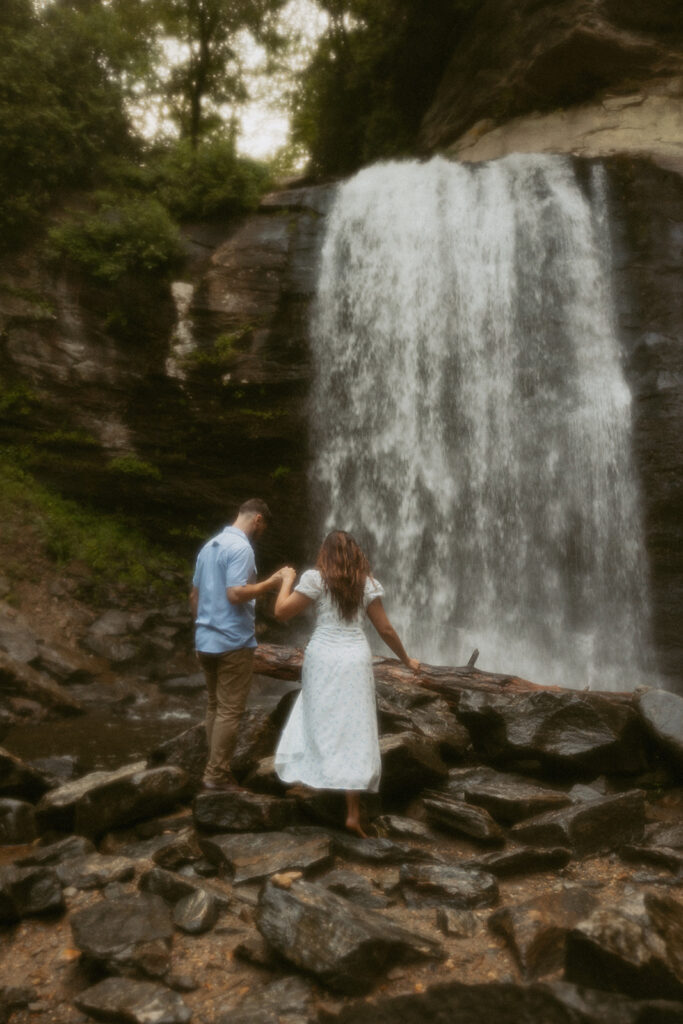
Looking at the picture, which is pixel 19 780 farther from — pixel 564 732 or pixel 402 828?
pixel 564 732

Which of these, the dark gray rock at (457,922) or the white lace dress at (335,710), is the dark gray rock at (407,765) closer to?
the white lace dress at (335,710)

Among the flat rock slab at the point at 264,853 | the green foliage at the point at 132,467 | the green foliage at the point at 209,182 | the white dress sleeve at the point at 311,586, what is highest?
the green foliage at the point at 209,182

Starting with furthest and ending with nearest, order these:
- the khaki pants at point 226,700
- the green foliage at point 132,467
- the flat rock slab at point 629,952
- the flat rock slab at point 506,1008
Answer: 1. the green foliage at point 132,467
2. the khaki pants at point 226,700
3. the flat rock slab at point 629,952
4. the flat rock slab at point 506,1008

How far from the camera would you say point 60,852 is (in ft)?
14.2

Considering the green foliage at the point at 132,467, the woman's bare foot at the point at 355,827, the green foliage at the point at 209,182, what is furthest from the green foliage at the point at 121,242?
the woman's bare foot at the point at 355,827

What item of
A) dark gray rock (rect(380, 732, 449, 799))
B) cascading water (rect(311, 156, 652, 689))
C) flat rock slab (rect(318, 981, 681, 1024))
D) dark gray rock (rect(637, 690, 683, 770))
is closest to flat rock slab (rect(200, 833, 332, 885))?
dark gray rock (rect(380, 732, 449, 799))

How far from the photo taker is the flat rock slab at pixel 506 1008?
105 inches

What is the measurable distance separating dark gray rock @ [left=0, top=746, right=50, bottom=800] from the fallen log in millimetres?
1850

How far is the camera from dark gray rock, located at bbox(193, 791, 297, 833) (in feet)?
14.4

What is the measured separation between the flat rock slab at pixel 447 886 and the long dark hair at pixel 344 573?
4.52 ft

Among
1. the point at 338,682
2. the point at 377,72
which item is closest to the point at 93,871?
the point at 338,682

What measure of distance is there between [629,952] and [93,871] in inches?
106

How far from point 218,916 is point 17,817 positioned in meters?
1.94

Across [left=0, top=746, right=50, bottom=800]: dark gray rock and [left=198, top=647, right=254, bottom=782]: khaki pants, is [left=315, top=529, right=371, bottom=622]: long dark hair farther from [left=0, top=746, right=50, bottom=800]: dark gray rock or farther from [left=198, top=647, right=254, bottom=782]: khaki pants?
[left=0, top=746, right=50, bottom=800]: dark gray rock
